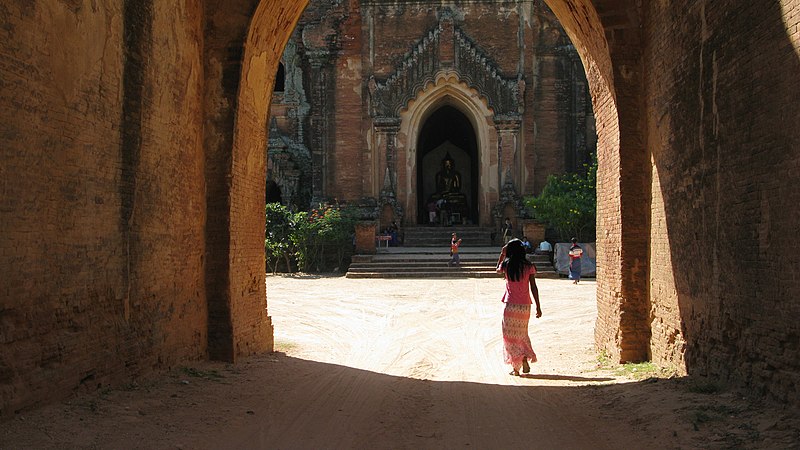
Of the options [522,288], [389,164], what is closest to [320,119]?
[389,164]

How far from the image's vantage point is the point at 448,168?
2933cm

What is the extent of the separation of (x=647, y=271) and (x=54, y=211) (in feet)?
19.4

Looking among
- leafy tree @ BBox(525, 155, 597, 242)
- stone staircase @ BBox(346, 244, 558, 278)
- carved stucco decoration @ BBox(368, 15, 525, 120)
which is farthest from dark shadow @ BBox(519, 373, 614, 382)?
carved stucco decoration @ BBox(368, 15, 525, 120)

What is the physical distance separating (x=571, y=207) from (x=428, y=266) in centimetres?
445

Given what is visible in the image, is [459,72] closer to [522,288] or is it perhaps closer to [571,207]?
[571,207]

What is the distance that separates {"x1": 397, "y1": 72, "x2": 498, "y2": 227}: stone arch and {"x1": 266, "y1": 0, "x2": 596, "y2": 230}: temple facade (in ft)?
0.12

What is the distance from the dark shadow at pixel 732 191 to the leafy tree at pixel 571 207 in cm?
1297

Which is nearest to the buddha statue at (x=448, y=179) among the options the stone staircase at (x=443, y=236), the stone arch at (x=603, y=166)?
the stone staircase at (x=443, y=236)

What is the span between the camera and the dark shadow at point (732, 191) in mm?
4598

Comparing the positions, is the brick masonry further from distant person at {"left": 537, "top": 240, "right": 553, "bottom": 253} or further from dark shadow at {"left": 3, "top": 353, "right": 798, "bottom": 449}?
distant person at {"left": 537, "top": 240, "right": 553, "bottom": 253}

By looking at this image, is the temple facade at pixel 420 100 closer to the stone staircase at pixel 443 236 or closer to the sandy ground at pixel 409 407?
the stone staircase at pixel 443 236

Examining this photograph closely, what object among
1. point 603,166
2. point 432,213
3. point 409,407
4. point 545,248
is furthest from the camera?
point 432,213

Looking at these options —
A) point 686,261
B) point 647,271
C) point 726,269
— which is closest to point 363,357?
point 647,271

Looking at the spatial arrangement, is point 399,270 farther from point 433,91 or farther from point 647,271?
point 647,271
